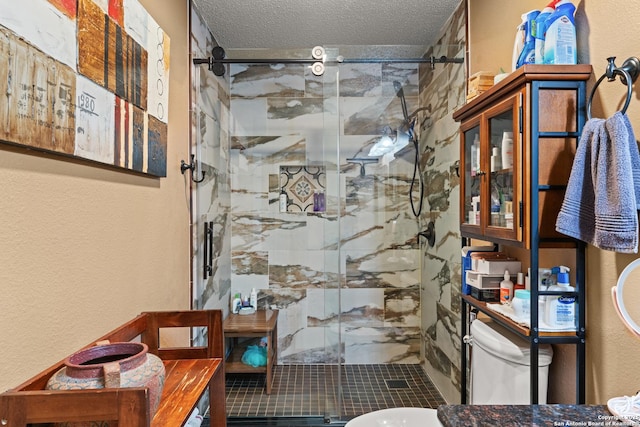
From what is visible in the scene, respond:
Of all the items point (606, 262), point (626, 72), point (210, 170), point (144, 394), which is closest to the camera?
point (144, 394)

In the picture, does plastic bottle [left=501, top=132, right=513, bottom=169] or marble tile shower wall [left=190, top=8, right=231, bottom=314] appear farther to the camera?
marble tile shower wall [left=190, top=8, right=231, bottom=314]

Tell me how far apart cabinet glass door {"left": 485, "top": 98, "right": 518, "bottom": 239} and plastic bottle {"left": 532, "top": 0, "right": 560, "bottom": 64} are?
0.19 meters

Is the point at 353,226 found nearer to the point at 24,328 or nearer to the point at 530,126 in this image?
the point at 530,126

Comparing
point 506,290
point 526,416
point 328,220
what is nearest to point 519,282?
point 506,290

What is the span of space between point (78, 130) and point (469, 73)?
7.00 feet

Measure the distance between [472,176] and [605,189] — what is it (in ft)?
2.41

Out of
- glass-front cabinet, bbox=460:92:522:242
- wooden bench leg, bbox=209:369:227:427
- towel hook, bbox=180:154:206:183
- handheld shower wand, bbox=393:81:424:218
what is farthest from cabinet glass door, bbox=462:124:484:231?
towel hook, bbox=180:154:206:183

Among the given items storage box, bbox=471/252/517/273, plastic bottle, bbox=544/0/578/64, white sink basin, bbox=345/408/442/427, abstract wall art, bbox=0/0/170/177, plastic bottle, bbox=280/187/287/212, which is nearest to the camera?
abstract wall art, bbox=0/0/170/177

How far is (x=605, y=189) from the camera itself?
1047mm

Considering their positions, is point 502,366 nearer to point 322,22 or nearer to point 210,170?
point 210,170

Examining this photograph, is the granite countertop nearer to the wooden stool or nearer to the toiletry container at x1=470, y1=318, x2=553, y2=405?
the toiletry container at x1=470, y1=318, x2=553, y2=405

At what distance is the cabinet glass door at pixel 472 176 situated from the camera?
1672 millimetres

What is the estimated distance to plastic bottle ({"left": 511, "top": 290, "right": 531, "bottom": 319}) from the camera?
137cm

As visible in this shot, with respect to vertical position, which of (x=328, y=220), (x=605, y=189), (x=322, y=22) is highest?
(x=322, y=22)
